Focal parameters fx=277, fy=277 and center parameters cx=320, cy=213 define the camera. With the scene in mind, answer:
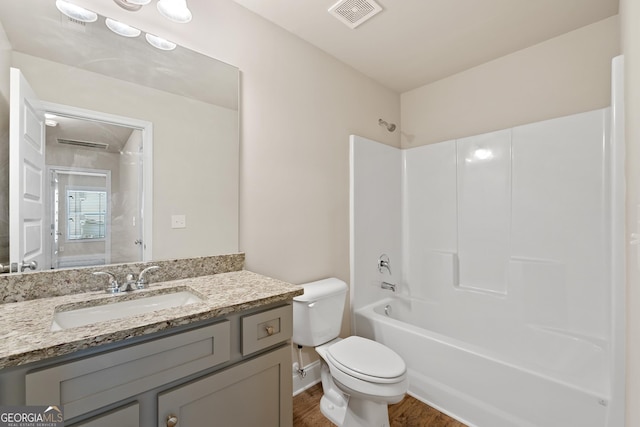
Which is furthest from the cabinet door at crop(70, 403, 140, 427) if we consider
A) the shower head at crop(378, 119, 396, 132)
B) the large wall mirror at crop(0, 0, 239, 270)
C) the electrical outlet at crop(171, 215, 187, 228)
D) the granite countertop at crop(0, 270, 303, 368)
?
the shower head at crop(378, 119, 396, 132)

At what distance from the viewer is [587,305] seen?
1.78 meters

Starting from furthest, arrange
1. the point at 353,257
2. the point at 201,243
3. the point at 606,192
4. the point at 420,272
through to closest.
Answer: the point at 420,272, the point at 353,257, the point at 606,192, the point at 201,243

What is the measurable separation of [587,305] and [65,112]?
9.83ft

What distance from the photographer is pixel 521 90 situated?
2135 millimetres

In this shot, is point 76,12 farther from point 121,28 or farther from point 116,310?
point 116,310

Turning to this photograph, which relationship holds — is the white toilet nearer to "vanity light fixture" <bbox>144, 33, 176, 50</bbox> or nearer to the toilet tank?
the toilet tank

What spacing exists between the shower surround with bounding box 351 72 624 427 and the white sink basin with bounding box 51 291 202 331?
4.47ft

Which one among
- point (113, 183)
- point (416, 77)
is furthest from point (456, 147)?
point (113, 183)

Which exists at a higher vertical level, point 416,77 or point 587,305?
point 416,77

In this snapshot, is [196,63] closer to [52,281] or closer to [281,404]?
[52,281]

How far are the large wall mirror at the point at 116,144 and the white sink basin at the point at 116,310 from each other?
23cm

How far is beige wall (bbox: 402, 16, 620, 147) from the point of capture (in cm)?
183

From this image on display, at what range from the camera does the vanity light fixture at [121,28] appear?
48.6 inches

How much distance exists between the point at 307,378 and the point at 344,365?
25.7 inches
